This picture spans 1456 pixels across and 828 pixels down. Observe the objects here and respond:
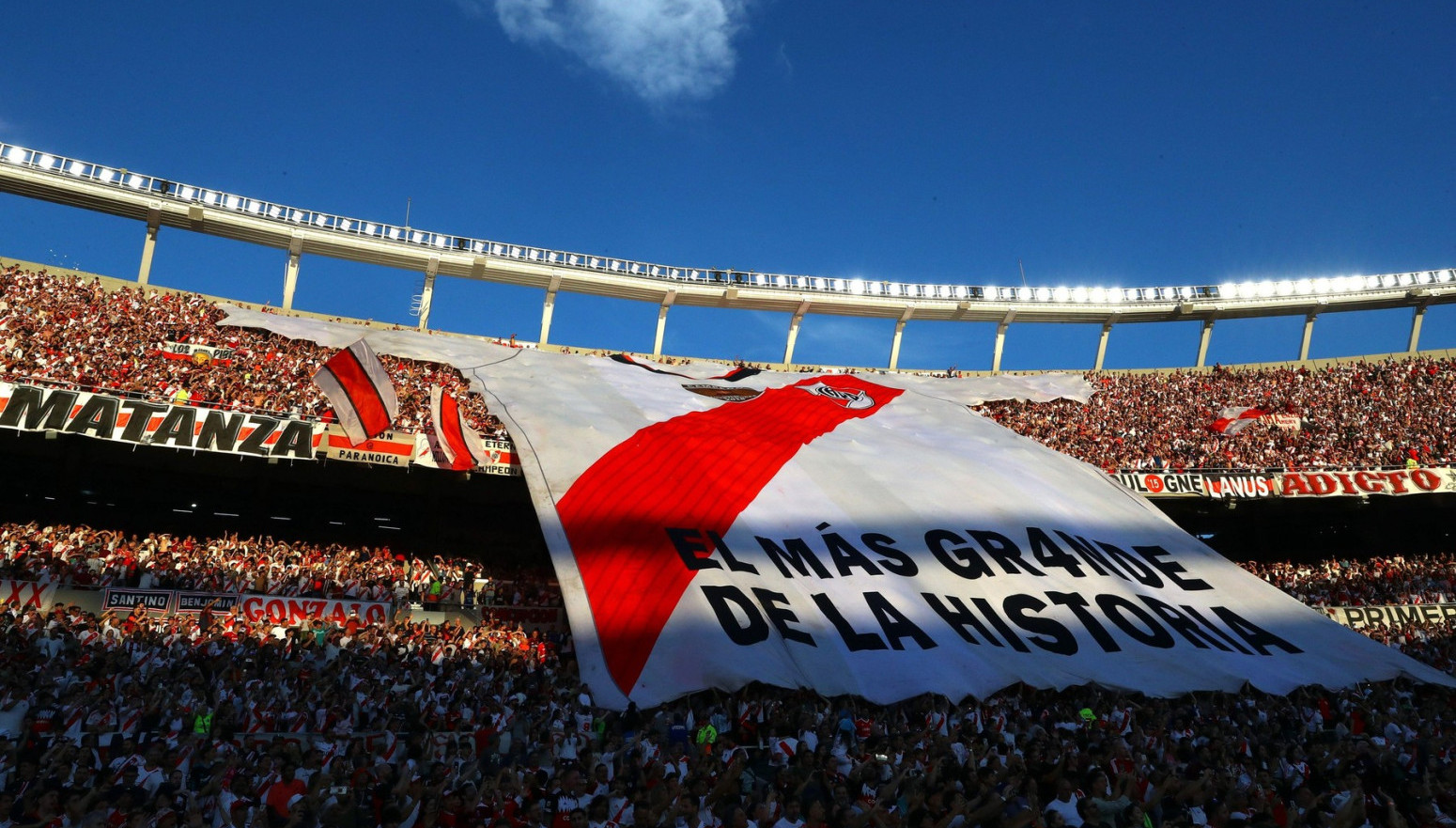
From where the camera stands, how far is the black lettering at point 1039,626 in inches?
647

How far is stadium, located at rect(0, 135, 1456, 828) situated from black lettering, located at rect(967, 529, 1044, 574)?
12 centimetres

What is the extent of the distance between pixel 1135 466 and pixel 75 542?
3795cm

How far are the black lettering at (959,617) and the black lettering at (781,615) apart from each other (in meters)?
2.96

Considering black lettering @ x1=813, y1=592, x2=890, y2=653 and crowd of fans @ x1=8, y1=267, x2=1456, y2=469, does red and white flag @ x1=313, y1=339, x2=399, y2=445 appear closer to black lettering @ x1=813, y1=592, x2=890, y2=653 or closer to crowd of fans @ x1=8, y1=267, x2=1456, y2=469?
crowd of fans @ x1=8, y1=267, x2=1456, y2=469

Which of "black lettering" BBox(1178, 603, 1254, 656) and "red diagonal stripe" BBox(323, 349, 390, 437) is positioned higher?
"red diagonal stripe" BBox(323, 349, 390, 437)

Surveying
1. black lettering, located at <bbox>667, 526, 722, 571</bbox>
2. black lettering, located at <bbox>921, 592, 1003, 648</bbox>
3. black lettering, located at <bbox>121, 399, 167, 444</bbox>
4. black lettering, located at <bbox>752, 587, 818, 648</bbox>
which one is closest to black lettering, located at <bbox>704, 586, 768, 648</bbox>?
black lettering, located at <bbox>752, 587, 818, 648</bbox>

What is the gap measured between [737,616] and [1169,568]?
34.6 feet

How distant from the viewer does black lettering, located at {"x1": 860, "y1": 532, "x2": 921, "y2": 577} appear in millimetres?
18250

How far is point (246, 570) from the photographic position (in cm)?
2608

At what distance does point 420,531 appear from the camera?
3656 centimetres

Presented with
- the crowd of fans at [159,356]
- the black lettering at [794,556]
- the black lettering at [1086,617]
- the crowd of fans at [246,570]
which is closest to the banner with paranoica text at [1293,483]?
the black lettering at [1086,617]

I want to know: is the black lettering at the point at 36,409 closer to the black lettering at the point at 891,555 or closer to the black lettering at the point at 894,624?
the black lettering at the point at 891,555

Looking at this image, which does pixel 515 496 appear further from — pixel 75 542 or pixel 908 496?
pixel 908 496

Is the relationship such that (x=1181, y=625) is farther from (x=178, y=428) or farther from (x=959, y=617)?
(x=178, y=428)
